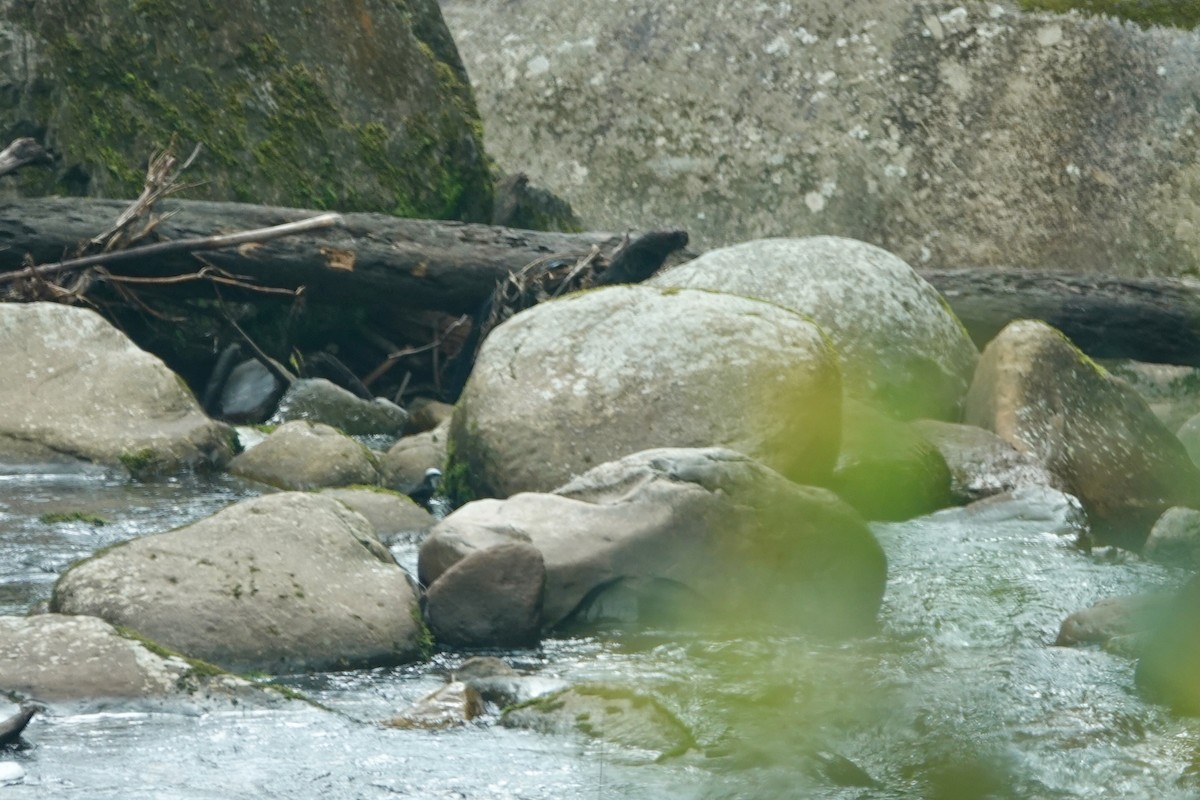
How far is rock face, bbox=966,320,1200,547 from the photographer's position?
7.19 metres

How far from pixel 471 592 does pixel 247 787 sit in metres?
1.51

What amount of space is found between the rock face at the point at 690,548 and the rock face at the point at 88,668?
3.36ft

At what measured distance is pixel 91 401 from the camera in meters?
7.45

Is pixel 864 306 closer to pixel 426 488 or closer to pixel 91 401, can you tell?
pixel 426 488

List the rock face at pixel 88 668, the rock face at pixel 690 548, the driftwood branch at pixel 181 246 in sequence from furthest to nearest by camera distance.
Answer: the driftwood branch at pixel 181 246
the rock face at pixel 690 548
the rock face at pixel 88 668

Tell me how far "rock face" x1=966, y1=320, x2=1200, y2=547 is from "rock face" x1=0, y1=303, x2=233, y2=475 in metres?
3.66

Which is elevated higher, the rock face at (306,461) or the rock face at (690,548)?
the rock face at (690,548)

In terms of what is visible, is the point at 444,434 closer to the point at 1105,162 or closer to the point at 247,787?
the point at 247,787

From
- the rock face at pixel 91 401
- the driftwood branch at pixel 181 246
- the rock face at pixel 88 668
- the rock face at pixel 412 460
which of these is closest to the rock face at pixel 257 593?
the rock face at pixel 88 668

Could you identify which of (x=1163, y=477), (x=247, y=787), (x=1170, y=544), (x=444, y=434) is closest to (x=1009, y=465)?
(x=1163, y=477)

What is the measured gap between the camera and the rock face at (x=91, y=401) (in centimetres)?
722

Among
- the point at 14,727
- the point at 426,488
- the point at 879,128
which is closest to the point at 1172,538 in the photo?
the point at 426,488

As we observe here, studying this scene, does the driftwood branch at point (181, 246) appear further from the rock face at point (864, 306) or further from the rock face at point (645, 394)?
the rock face at point (645, 394)

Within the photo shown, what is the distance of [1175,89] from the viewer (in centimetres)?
1491
